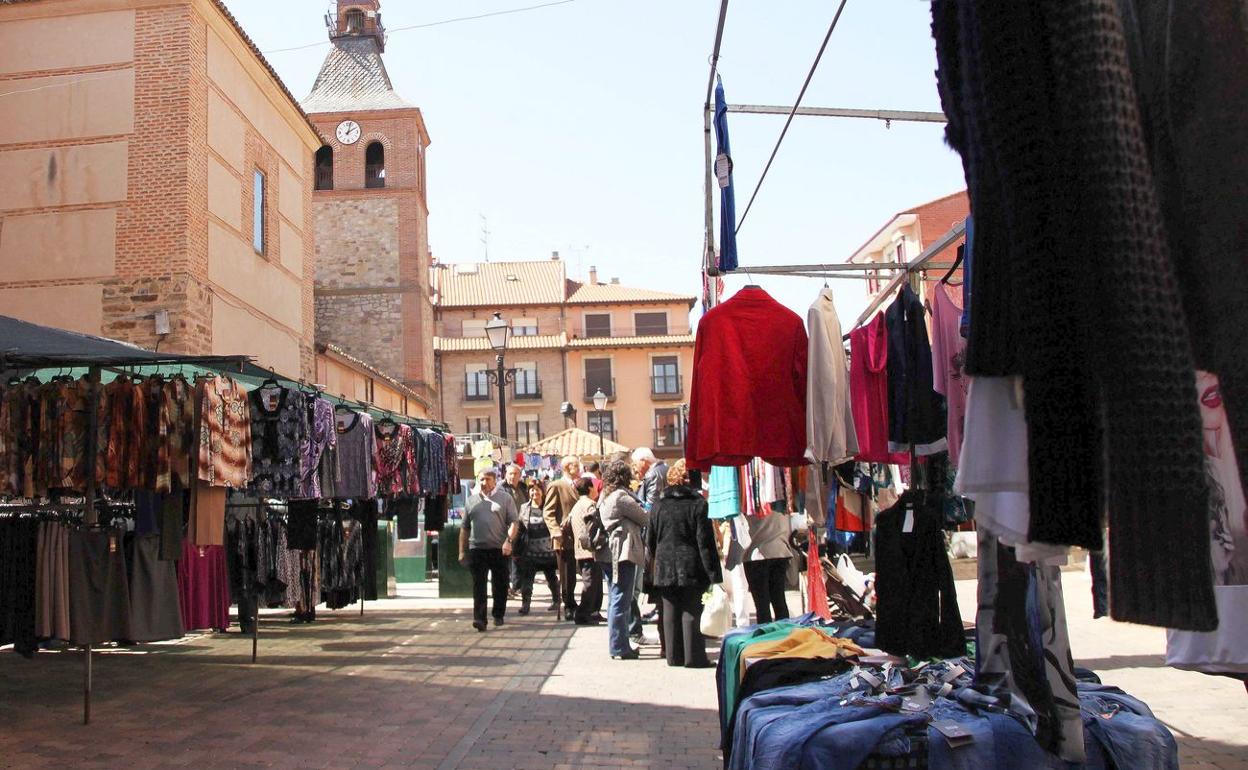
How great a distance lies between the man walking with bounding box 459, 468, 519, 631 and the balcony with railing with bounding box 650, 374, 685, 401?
2155 inches

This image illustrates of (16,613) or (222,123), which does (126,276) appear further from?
(16,613)

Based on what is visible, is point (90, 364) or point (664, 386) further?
point (664, 386)

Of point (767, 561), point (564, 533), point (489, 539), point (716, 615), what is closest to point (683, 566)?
point (767, 561)

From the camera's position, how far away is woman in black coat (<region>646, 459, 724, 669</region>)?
10.0 meters

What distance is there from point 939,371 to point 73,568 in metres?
6.54

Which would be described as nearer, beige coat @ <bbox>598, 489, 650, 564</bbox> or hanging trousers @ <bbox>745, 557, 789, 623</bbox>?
hanging trousers @ <bbox>745, 557, 789, 623</bbox>

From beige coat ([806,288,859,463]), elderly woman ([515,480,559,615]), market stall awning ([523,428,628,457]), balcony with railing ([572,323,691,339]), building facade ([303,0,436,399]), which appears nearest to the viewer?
beige coat ([806,288,859,463])

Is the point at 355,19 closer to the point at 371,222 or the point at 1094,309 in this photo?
the point at 371,222

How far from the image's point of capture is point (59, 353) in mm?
7992

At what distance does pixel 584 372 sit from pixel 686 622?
5946cm

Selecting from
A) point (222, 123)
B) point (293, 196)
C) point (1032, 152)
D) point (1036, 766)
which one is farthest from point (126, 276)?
point (1032, 152)

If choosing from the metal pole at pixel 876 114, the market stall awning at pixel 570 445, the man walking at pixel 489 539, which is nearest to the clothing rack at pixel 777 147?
the metal pole at pixel 876 114

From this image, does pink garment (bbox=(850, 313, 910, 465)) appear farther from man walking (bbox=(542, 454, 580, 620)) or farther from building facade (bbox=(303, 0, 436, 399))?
building facade (bbox=(303, 0, 436, 399))

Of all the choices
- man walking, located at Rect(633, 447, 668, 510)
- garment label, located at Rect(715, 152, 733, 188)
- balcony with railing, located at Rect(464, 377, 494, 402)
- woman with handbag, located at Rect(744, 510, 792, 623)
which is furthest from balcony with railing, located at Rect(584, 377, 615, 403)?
garment label, located at Rect(715, 152, 733, 188)
